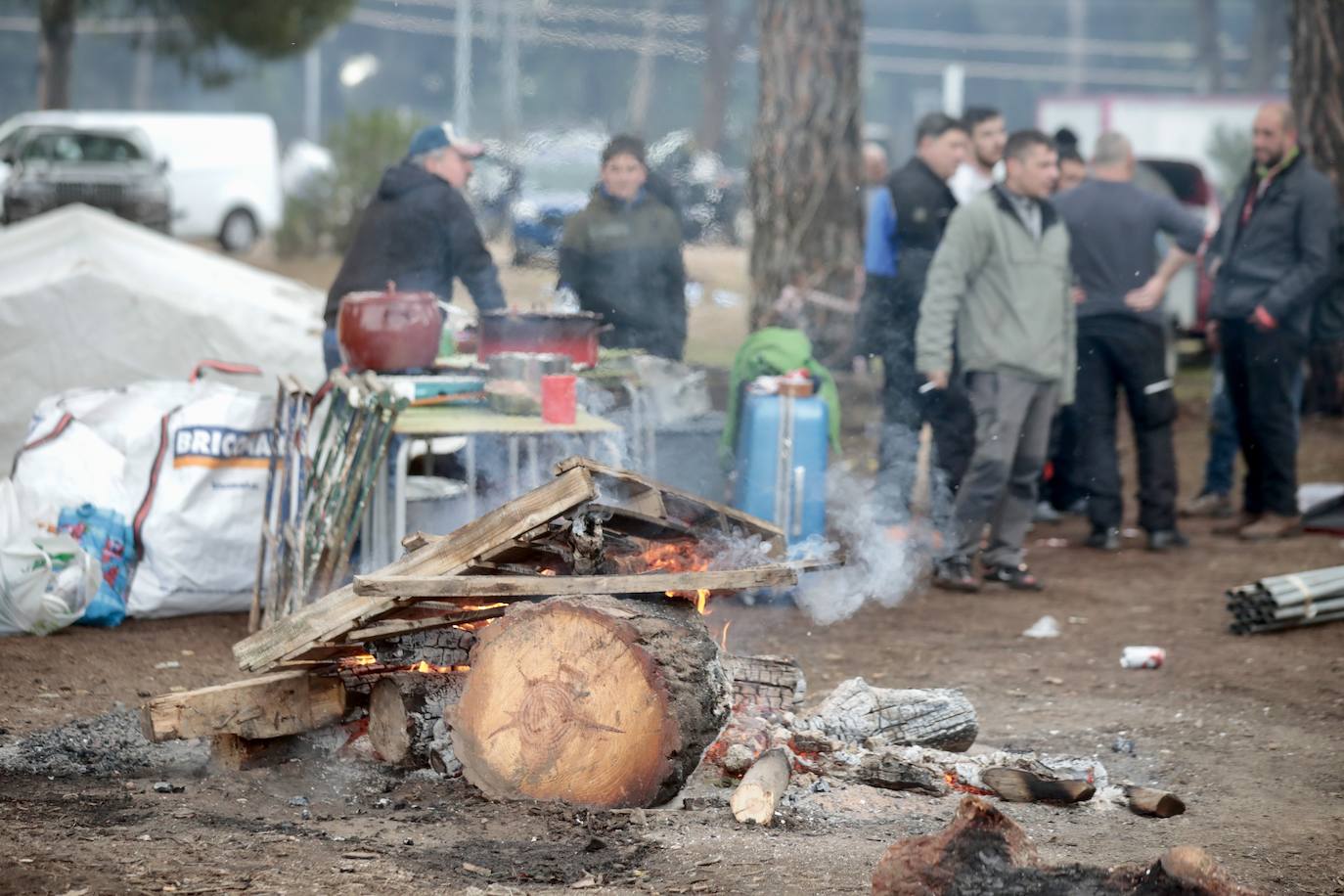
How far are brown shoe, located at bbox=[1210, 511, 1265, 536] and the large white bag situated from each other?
218 inches

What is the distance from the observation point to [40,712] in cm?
538

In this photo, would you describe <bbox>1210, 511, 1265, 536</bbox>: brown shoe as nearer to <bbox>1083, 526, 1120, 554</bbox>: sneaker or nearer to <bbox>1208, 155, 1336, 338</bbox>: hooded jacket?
<bbox>1083, 526, 1120, 554</bbox>: sneaker

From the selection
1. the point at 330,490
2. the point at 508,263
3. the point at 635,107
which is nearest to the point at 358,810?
the point at 330,490

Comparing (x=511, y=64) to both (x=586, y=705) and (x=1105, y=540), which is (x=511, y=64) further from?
(x=586, y=705)

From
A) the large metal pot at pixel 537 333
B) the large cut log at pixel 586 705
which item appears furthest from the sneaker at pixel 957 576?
the large cut log at pixel 586 705

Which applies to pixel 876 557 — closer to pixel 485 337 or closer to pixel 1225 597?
pixel 1225 597

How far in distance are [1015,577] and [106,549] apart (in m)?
4.30

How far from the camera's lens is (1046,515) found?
9711 mm

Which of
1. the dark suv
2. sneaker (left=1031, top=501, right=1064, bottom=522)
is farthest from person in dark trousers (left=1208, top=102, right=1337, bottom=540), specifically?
the dark suv

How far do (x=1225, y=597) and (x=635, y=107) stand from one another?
1226 inches

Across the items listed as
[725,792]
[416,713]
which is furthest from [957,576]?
[416,713]

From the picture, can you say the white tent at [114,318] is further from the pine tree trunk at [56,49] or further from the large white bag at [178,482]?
the pine tree trunk at [56,49]

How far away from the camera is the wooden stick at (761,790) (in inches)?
167

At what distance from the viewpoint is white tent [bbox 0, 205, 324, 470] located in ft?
Answer: 29.6
